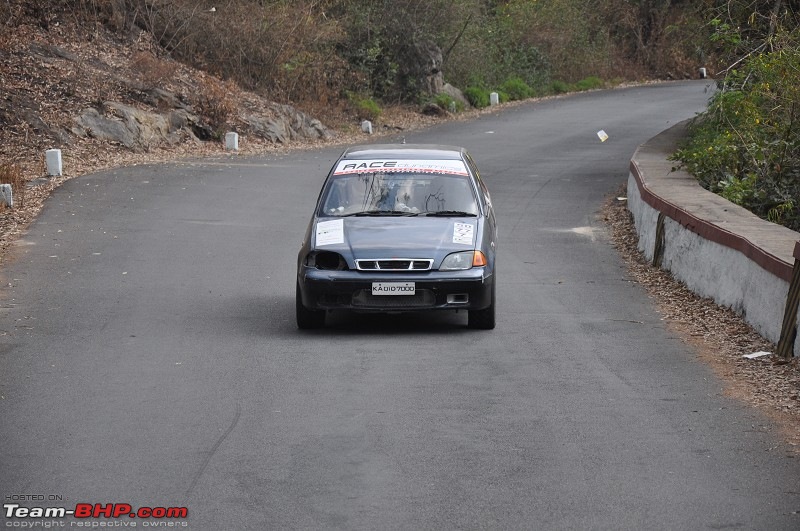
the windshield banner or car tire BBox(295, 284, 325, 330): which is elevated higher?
the windshield banner

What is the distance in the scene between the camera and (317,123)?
115 feet

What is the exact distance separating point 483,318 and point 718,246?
288cm

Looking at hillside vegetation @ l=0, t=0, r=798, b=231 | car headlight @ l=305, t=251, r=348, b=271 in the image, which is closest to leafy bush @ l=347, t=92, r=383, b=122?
hillside vegetation @ l=0, t=0, r=798, b=231

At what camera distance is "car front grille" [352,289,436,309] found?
11156 millimetres

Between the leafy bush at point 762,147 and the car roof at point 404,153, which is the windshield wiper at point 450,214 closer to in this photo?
the car roof at point 404,153

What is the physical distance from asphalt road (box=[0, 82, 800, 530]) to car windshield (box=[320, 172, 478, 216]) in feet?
3.78

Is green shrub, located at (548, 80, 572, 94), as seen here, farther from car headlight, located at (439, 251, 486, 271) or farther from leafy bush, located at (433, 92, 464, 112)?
car headlight, located at (439, 251, 486, 271)

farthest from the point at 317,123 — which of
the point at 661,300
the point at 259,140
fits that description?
the point at 661,300

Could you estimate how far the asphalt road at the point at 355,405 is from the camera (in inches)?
259

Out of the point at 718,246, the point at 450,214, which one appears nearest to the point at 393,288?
the point at 450,214

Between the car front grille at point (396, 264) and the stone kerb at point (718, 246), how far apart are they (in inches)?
121

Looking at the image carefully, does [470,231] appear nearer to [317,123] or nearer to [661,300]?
[661,300]

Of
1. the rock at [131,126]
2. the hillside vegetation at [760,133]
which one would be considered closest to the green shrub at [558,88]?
the rock at [131,126]

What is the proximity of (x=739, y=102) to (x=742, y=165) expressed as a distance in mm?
1340
